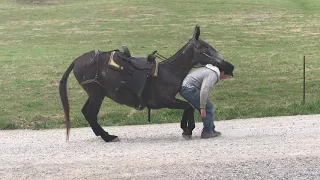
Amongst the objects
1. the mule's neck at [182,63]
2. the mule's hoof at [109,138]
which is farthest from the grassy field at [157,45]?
the mule's neck at [182,63]

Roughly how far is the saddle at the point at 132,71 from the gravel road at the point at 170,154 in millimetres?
1016

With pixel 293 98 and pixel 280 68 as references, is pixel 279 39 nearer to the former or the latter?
pixel 280 68

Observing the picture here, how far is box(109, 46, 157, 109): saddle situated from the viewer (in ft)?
33.0

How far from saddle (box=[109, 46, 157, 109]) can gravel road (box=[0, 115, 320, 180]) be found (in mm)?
1016

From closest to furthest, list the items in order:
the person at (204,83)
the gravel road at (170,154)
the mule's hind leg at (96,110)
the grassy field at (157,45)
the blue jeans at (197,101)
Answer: the gravel road at (170,154) → the person at (204,83) → the blue jeans at (197,101) → the mule's hind leg at (96,110) → the grassy field at (157,45)

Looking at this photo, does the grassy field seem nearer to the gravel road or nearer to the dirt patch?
the dirt patch

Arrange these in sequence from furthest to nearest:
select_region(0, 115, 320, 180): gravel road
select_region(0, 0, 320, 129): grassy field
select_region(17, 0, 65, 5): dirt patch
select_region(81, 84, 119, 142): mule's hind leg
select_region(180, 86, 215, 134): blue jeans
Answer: select_region(17, 0, 65, 5): dirt patch, select_region(0, 0, 320, 129): grassy field, select_region(81, 84, 119, 142): mule's hind leg, select_region(180, 86, 215, 134): blue jeans, select_region(0, 115, 320, 180): gravel road

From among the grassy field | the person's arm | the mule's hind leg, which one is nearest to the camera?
the person's arm

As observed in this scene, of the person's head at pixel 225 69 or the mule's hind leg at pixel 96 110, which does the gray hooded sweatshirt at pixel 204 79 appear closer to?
the person's head at pixel 225 69

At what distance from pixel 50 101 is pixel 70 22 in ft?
84.3

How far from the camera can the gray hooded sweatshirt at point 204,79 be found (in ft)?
32.3

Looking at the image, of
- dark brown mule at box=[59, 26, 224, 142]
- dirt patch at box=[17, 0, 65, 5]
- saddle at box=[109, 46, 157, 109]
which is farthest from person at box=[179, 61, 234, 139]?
dirt patch at box=[17, 0, 65, 5]

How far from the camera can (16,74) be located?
70.6ft

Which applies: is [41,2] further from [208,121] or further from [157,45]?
[208,121]
